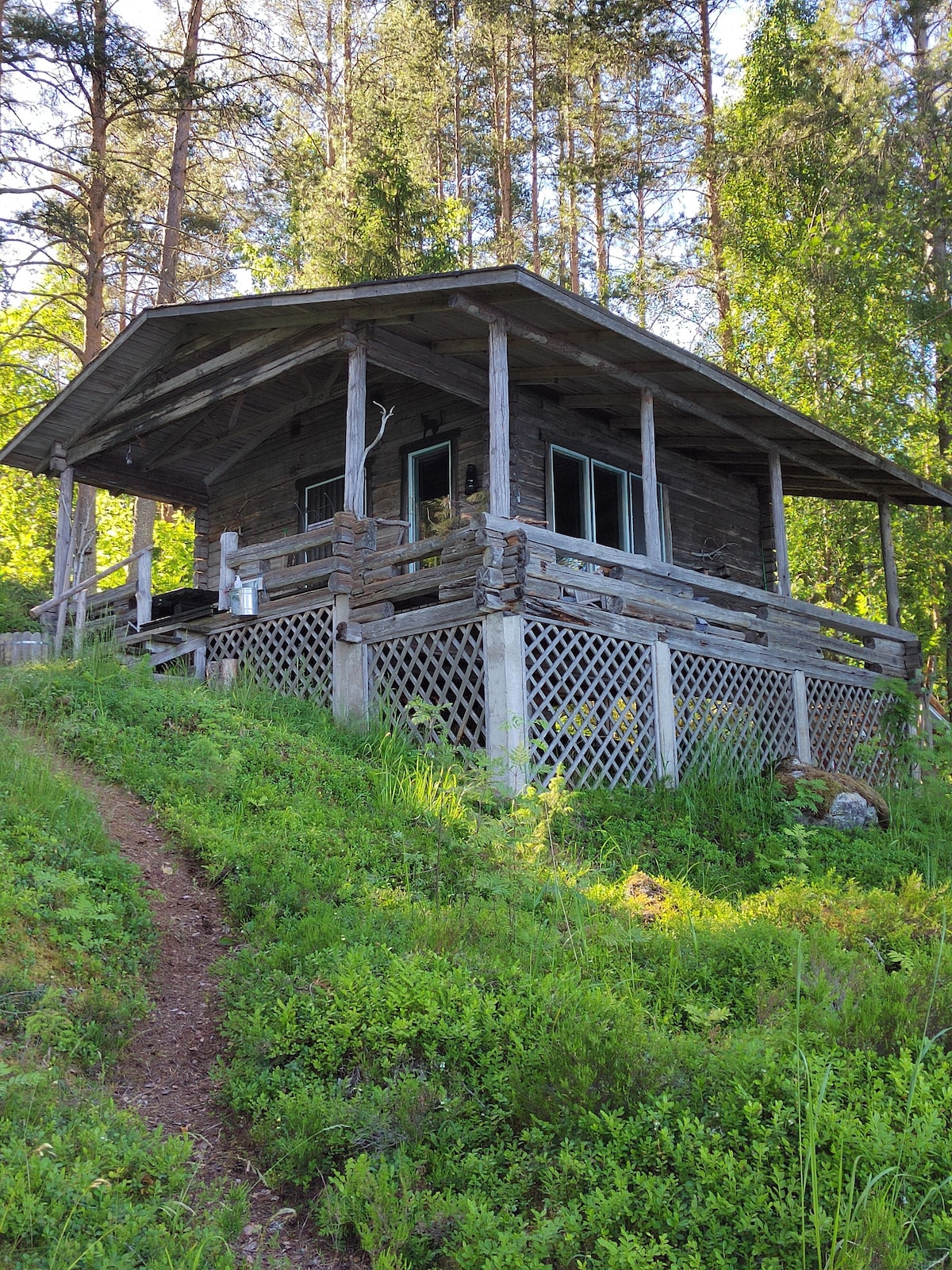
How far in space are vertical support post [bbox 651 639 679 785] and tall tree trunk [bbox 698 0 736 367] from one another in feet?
47.8

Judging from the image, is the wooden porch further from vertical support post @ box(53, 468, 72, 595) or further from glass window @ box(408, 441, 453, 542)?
vertical support post @ box(53, 468, 72, 595)

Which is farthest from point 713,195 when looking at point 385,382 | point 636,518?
point 385,382

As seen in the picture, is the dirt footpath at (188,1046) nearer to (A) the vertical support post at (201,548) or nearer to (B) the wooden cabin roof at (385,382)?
(B) the wooden cabin roof at (385,382)

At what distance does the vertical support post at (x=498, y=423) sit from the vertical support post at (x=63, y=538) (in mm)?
7583

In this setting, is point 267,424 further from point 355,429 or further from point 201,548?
point 355,429

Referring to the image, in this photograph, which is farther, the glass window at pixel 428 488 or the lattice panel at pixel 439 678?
the glass window at pixel 428 488

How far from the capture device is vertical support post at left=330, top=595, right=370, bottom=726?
11.7 m

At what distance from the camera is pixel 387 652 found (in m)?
11.8

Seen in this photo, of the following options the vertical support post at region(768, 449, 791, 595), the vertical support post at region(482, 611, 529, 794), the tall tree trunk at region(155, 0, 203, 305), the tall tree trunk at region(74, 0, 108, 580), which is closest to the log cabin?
the vertical support post at region(482, 611, 529, 794)

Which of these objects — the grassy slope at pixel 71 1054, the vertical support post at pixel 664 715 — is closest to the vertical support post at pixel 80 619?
the grassy slope at pixel 71 1054

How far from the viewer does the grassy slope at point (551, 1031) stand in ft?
12.8

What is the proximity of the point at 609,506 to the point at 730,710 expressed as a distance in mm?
4147

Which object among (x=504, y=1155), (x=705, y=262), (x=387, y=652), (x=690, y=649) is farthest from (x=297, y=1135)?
(x=705, y=262)

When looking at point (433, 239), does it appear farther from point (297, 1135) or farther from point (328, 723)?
point (297, 1135)
